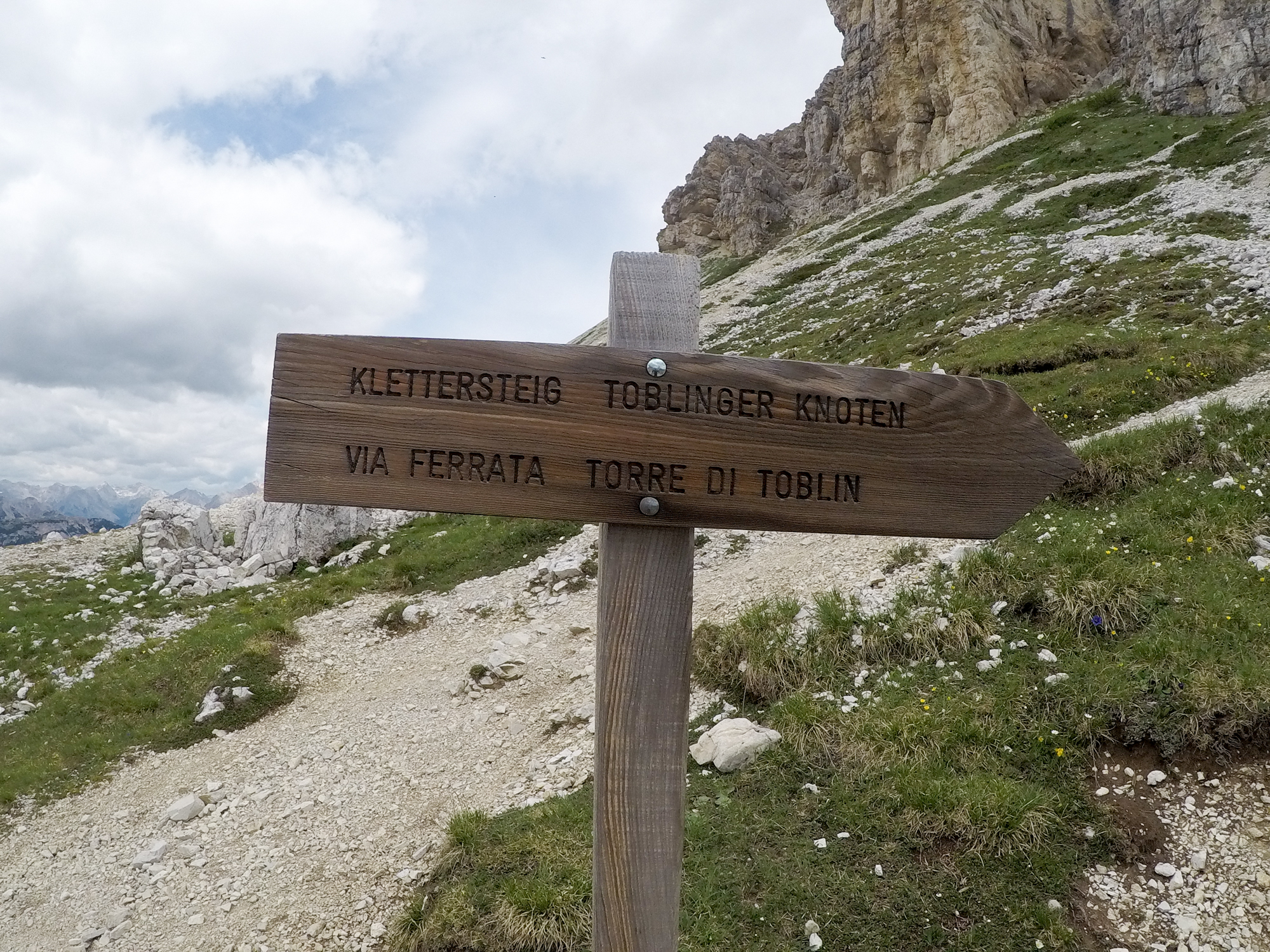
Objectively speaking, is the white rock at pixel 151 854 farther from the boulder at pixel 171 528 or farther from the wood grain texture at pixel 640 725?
the boulder at pixel 171 528

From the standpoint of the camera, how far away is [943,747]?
553 centimetres

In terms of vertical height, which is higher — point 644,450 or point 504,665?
point 644,450

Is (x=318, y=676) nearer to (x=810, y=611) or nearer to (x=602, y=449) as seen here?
(x=810, y=611)

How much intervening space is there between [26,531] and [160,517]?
23633 cm

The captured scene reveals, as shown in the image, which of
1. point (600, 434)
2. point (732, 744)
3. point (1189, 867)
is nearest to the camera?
point (600, 434)

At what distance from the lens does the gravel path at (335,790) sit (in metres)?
5.95

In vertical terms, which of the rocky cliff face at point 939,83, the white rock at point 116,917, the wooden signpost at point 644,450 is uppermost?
the rocky cliff face at point 939,83

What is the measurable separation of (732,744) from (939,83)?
82.9 meters

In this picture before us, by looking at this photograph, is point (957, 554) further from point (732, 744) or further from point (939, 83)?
point (939, 83)

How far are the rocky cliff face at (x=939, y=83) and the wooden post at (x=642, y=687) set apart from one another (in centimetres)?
5773

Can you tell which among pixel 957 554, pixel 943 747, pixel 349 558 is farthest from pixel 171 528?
pixel 943 747

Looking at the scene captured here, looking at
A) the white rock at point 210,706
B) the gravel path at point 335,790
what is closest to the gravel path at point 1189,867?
the gravel path at point 335,790

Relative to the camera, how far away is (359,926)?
5.43 meters

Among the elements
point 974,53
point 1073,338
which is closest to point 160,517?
point 1073,338
